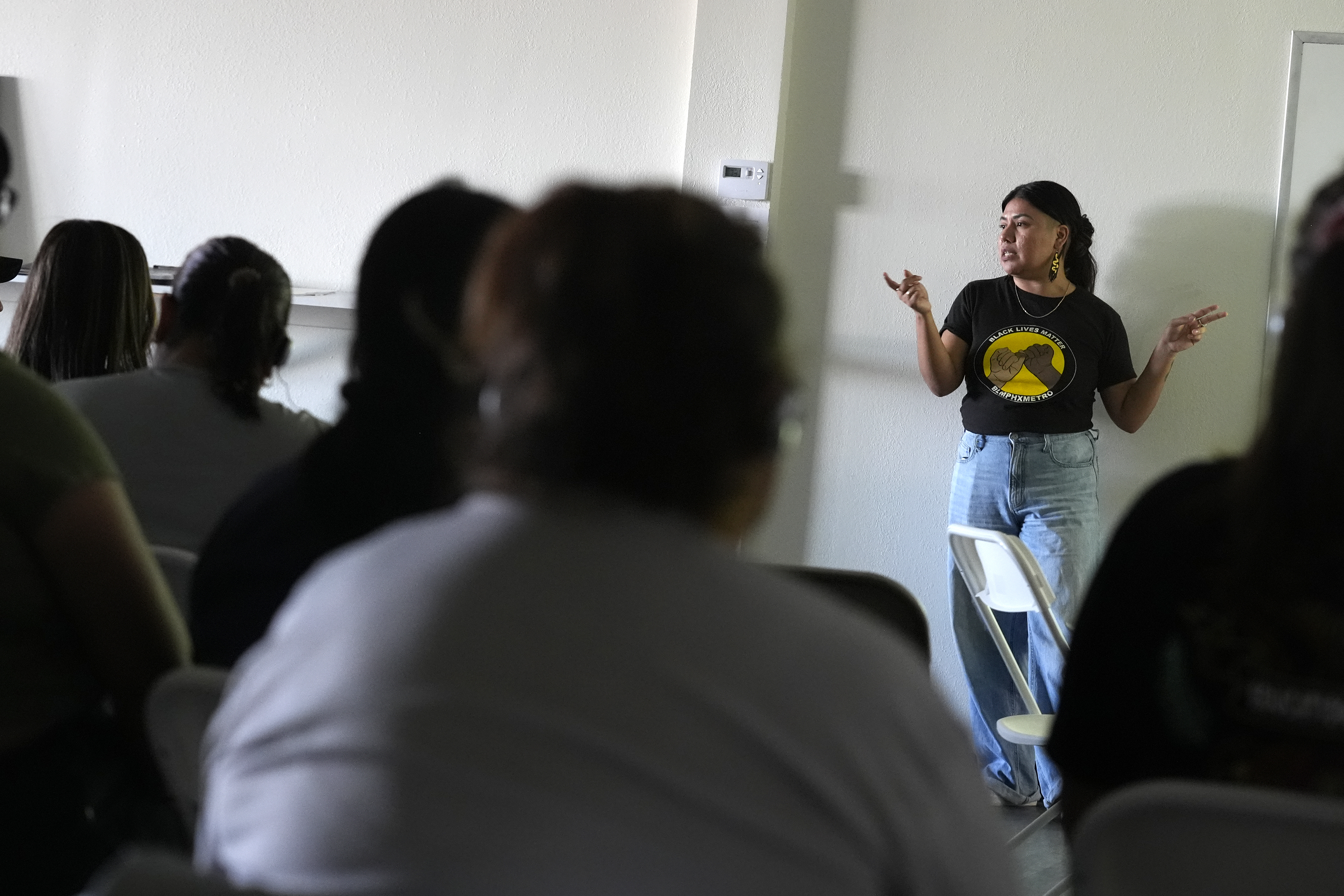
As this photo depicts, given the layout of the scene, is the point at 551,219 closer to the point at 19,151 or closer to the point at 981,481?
the point at 981,481

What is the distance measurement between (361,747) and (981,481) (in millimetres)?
3318

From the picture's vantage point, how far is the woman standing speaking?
384 cm

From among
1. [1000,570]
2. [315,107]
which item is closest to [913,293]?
[1000,570]

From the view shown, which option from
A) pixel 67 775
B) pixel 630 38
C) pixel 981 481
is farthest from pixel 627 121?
pixel 67 775

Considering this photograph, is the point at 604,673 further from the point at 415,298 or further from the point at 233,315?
the point at 233,315

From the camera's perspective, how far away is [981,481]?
3906 millimetres

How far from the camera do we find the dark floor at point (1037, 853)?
313cm

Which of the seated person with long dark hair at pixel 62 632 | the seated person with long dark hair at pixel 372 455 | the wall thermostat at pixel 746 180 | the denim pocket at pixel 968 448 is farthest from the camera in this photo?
the wall thermostat at pixel 746 180

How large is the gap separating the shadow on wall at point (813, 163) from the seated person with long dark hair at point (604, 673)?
11.1 ft

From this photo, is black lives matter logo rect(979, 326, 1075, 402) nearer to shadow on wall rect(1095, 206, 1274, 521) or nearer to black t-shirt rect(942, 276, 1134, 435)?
black t-shirt rect(942, 276, 1134, 435)

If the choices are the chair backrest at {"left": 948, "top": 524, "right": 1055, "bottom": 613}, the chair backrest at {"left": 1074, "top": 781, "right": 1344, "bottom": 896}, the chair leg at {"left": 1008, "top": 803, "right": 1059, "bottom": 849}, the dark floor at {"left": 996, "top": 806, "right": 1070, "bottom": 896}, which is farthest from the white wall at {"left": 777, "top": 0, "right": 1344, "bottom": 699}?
the chair backrest at {"left": 1074, "top": 781, "right": 1344, "bottom": 896}

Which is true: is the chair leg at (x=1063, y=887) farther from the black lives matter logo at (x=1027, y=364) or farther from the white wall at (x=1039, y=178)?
the white wall at (x=1039, y=178)

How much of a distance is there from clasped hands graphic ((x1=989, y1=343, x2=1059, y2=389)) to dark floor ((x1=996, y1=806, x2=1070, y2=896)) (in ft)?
4.00

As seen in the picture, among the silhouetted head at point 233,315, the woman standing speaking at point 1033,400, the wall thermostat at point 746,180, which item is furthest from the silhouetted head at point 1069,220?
the silhouetted head at point 233,315
